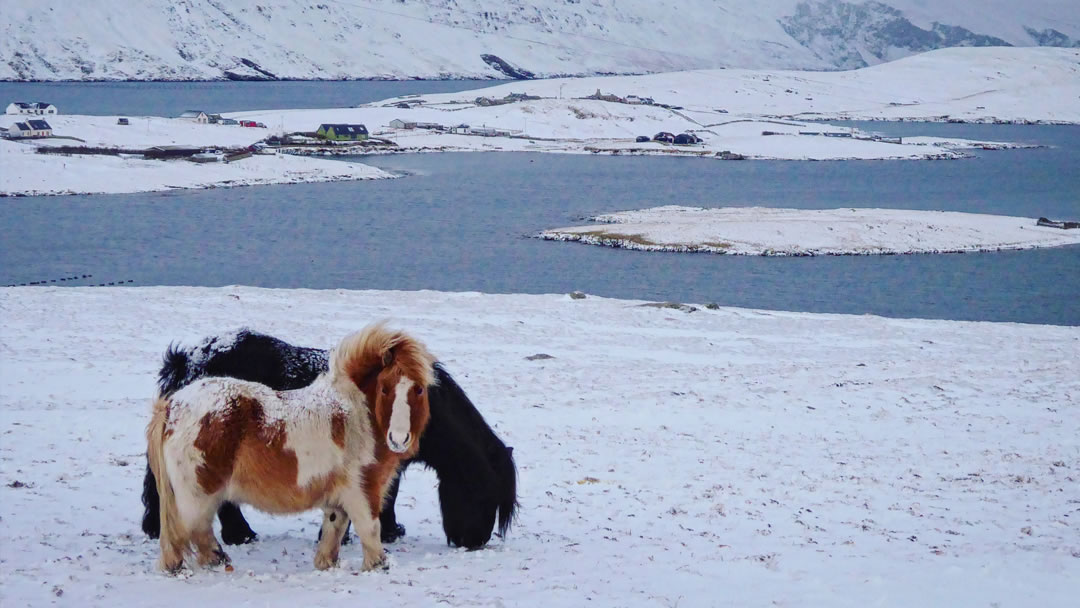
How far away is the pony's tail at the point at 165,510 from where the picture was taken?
6.30 metres

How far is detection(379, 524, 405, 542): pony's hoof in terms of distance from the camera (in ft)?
25.5

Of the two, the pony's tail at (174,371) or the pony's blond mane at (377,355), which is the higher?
the pony's blond mane at (377,355)

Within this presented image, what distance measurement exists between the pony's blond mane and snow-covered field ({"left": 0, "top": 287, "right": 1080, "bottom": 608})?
1.31 metres

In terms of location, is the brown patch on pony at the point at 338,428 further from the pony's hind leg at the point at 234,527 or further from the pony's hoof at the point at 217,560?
the pony's hind leg at the point at 234,527

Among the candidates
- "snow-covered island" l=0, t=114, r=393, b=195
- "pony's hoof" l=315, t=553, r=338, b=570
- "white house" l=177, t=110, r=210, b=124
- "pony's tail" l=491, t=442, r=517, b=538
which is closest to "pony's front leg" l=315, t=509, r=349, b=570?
"pony's hoof" l=315, t=553, r=338, b=570

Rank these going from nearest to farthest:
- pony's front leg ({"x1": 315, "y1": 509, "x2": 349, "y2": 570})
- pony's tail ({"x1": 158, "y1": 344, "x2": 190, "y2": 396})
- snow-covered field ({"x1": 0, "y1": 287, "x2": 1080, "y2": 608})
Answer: pony's front leg ({"x1": 315, "y1": 509, "x2": 349, "y2": 570})
snow-covered field ({"x1": 0, "y1": 287, "x2": 1080, "y2": 608})
pony's tail ({"x1": 158, "y1": 344, "x2": 190, "y2": 396})

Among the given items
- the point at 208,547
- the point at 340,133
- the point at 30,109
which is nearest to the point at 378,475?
the point at 208,547

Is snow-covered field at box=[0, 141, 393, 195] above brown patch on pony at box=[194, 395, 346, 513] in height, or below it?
above

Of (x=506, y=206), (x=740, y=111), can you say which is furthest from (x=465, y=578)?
(x=740, y=111)

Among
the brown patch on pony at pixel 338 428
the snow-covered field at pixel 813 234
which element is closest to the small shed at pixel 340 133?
the snow-covered field at pixel 813 234

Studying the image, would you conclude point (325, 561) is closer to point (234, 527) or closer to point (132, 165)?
point (234, 527)

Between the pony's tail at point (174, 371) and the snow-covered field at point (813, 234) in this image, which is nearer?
the pony's tail at point (174, 371)

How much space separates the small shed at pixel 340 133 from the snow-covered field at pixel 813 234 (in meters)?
43.3

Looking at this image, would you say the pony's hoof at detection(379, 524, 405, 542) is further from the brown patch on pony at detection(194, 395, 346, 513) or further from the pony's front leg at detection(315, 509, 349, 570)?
the brown patch on pony at detection(194, 395, 346, 513)
